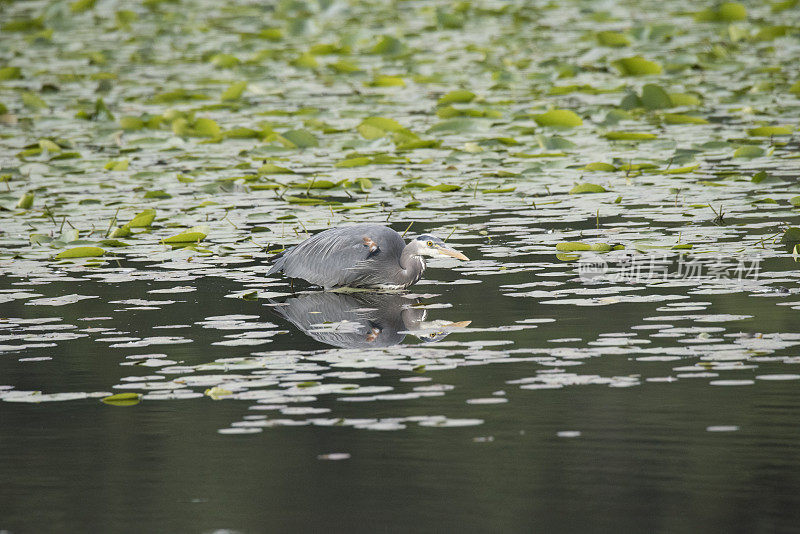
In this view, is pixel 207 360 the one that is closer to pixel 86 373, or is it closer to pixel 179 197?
pixel 86 373

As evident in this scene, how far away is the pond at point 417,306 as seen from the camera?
4.26 metres

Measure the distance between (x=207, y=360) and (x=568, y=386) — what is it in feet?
5.08

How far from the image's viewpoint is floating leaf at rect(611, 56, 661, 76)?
13500 millimetres

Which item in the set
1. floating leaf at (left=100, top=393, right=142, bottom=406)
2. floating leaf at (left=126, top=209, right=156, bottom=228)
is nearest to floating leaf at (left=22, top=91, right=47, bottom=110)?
floating leaf at (left=126, top=209, right=156, bottom=228)

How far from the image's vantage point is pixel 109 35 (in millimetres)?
19562

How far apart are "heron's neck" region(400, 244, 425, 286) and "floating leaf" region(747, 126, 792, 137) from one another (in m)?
4.49

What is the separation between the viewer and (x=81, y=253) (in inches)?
306

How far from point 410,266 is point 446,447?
2423 mm

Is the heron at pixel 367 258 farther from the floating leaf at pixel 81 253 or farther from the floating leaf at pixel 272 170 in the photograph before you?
the floating leaf at pixel 272 170

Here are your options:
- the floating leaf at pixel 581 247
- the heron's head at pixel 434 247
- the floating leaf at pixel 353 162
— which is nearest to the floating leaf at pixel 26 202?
the floating leaf at pixel 353 162

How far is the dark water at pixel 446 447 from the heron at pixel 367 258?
0.98 m

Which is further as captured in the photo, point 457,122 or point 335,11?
point 335,11

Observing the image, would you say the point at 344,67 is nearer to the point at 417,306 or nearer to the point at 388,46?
the point at 388,46

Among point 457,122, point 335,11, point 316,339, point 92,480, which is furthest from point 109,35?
point 92,480
